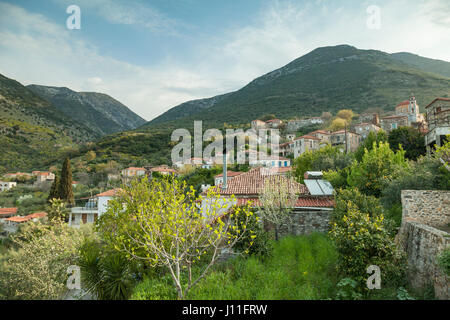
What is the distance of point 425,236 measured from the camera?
730 cm

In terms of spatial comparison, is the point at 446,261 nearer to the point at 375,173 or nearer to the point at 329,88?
the point at 375,173

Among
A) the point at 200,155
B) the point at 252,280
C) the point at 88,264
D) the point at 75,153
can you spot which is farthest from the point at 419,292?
the point at 75,153

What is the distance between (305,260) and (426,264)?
3.52 meters

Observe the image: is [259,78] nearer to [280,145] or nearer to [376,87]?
[376,87]

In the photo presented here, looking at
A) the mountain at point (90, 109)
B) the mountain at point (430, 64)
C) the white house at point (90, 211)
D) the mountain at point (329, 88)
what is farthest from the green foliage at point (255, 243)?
the mountain at point (430, 64)

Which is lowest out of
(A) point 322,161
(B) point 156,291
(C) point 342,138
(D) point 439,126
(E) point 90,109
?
(B) point 156,291

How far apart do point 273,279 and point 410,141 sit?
2444cm

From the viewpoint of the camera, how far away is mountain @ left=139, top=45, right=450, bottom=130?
76438 mm

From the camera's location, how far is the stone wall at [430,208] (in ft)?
30.2

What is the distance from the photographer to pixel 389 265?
22.3ft

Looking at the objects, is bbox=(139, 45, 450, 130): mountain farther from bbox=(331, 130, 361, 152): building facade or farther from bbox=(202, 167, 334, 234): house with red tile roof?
bbox=(202, 167, 334, 234): house with red tile roof

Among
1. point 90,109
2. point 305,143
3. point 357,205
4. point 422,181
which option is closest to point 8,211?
point 357,205

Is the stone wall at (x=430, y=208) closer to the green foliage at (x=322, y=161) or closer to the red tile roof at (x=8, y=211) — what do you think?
the green foliage at (x=322, y=161)

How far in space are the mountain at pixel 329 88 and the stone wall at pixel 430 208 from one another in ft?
213
